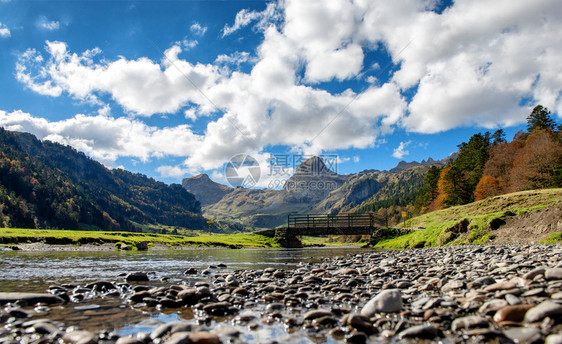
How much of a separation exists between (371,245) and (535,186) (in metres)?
37.1

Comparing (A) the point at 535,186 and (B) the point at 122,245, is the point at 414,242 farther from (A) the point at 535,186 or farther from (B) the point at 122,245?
(A) the point at 535,186

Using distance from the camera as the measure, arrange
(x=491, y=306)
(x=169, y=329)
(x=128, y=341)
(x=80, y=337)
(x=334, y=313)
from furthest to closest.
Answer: (x=334, y=313) < (x=491, y=306) < (x=169, y=329) < (x=80, y=337) < (x=128, y=341)

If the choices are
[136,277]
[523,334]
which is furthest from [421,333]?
[136,277]

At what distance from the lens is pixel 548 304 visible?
4.74 metres

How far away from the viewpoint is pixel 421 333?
4734mm

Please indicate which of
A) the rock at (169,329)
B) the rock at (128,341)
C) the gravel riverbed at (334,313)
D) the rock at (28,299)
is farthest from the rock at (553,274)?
the rock at (28,299)

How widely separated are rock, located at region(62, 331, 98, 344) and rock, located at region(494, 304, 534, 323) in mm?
6510

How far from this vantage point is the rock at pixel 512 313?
4887 mm

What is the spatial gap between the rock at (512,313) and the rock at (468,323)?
0.26 metres

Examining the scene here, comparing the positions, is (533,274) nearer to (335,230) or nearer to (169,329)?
(169,329)

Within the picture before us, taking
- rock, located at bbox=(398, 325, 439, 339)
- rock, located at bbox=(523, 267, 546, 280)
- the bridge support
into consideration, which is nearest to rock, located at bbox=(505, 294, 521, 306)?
rock, located at bbox=(523, 267, 546, 280)

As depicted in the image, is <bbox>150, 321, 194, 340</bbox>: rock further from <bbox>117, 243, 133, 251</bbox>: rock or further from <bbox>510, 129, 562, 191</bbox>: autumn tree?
<bbox>510, 129, 562, 191</bbox>: autumn tree

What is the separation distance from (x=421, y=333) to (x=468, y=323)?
854mm

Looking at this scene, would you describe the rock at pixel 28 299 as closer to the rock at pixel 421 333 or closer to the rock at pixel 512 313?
the rock at pixel 421 333
